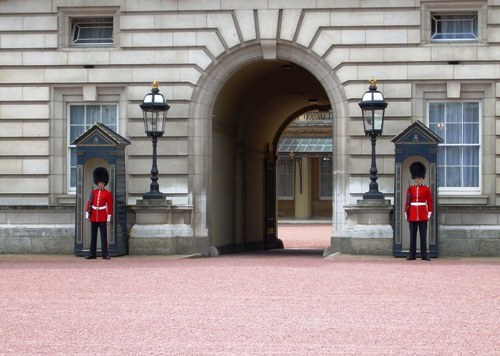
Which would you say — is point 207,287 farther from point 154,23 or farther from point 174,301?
point 154,23

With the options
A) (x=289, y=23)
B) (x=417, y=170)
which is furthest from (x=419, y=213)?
(x=289, y=23)

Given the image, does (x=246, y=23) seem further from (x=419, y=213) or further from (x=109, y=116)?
(x=419, y=213)

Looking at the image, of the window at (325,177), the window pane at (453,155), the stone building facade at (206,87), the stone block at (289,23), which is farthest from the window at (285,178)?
the stone block at (289,23)

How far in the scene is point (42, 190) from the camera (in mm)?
23375

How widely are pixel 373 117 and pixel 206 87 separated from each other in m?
3.06

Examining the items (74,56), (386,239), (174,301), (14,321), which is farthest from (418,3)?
(14,321)

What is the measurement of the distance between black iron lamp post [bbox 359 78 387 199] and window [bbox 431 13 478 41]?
1.71m

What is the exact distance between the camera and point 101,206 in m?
21.6

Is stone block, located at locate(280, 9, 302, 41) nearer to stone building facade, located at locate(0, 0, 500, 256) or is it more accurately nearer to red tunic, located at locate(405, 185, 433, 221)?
stone building facade, located at locate(0, 0, 500, 256)

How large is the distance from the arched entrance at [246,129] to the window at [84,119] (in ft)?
4.94

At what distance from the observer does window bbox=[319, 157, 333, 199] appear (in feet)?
180

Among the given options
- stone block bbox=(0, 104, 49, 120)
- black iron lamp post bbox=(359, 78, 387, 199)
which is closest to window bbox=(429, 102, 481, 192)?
black iron lamp post bbox=(359, 78, 387, 199)

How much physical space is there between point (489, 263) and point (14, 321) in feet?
31.6

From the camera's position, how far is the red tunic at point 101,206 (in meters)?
21.5
